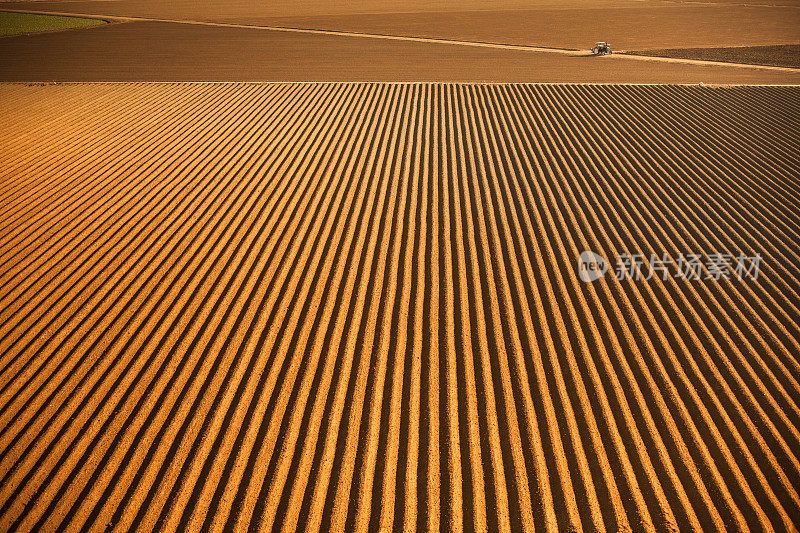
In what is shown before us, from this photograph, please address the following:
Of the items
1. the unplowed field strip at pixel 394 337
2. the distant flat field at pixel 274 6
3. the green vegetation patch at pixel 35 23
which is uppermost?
the distant flat field at pixel 274 6

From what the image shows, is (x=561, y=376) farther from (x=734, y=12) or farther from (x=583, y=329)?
(x=734, y=12)

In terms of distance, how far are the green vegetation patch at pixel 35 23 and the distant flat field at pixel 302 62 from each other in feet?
7.30

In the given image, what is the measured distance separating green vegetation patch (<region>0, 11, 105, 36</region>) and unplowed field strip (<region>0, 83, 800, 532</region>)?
18.6 metres

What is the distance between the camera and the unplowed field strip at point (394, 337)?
3346 mm

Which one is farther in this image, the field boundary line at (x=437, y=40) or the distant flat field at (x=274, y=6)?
the distant flat field at (x=274, y=6)

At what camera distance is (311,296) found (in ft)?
16.9

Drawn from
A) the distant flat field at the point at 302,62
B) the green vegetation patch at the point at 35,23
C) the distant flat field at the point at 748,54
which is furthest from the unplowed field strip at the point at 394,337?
the green vegetation patch at the point at 35,23

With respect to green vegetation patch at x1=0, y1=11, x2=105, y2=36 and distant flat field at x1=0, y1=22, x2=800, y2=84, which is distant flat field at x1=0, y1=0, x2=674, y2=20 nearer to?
green vegetation patch at x1=0, y1=11, x2=105, y2=36

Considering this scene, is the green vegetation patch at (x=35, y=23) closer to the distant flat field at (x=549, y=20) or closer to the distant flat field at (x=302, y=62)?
the distant flat field at (x=302, y=62)

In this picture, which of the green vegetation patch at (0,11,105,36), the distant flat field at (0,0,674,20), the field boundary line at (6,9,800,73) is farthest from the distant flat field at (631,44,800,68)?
the green vegetation patch at (0,11,105,36)

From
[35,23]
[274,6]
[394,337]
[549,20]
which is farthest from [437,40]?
[35,23]

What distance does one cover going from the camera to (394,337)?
4.62 metres

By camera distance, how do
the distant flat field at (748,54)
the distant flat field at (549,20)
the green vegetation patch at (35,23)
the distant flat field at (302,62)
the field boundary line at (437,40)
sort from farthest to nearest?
1. the green vegetation patch at (35,23)
2. the distant flat field at (549,20)
3. the distant flat field at (748,54)
4. the field boundary line at (437,40)
5. the distant flat field at (302,62)

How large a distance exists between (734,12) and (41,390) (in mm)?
35675
